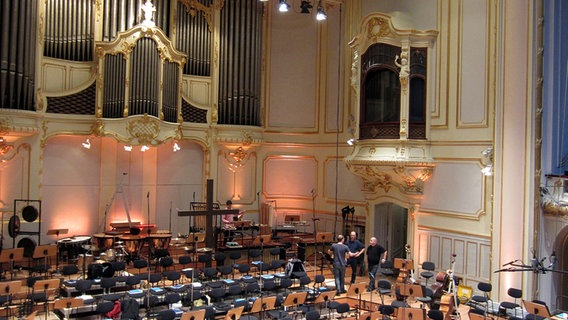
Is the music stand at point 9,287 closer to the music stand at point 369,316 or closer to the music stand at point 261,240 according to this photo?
the music stand at point 261,240

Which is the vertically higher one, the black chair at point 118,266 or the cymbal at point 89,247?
the cymbal at point 89,247

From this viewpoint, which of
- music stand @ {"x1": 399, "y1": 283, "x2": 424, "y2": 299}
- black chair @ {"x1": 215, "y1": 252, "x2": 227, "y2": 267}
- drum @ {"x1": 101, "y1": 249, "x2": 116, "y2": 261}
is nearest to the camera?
music stand @ {"x1": 399, "y1": 283, "x2": 424, "y2": 299}

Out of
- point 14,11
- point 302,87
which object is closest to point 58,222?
point 14,11

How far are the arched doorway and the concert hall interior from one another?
0.23 feet

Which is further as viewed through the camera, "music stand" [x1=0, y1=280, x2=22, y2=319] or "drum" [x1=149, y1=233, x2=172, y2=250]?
"drum" [x1=149, y1=233, x2=172, y2=250]

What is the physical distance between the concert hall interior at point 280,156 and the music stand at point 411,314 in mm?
48

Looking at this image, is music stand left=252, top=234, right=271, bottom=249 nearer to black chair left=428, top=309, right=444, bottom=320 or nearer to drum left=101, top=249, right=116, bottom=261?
drum left=101, top=249, right=116, bottom=261

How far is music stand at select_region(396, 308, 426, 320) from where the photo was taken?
12.4m

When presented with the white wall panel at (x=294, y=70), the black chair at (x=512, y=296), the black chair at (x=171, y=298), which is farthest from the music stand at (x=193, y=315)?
the white wall panel at (x=294, y=70)

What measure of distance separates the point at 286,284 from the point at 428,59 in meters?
7.76

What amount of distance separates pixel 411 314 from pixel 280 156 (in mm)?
10099

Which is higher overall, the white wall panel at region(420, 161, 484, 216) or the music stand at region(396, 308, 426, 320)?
the white wall panel at region(420, 161, 484, 216)

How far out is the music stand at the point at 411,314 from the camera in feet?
40.7

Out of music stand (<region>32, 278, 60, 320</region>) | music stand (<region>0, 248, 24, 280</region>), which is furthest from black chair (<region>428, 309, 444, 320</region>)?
music stand (<region>0, 248, 24, 280</region>)
